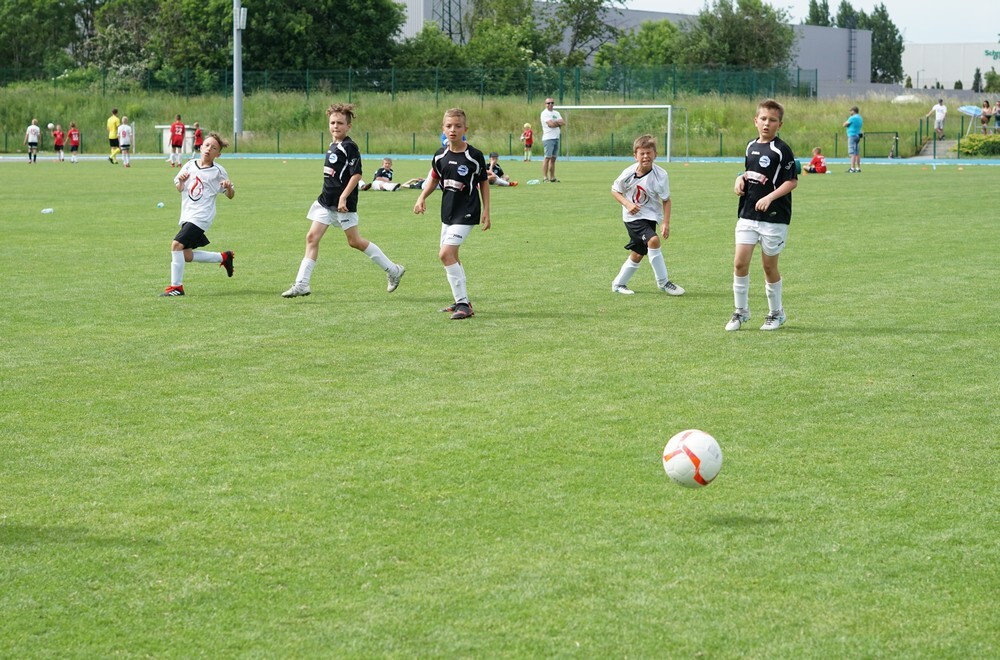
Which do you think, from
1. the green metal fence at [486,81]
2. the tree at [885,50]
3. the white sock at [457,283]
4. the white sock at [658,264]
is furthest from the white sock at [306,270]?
the tree at [885,50]

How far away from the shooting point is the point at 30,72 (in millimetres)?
67188

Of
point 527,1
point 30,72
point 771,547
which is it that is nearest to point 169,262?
point 771,547

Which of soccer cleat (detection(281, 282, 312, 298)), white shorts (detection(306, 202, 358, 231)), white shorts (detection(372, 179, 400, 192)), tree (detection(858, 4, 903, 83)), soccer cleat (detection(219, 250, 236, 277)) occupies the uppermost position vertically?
tree (detection(858, 4, 903, 83))

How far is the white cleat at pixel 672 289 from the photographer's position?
1223cm

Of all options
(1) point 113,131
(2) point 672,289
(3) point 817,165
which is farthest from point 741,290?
(1) point 113,131

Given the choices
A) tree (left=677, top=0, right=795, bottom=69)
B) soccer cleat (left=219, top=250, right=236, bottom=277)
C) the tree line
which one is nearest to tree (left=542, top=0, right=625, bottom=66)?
the tree line

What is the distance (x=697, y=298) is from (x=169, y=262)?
6.45m

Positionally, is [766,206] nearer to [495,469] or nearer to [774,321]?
[774,321]

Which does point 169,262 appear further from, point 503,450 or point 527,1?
point 527,1

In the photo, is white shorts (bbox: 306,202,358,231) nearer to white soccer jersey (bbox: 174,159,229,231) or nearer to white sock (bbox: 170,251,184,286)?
white soccer jersey (bbox: 174,159,229,231)

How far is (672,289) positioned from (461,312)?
243cm

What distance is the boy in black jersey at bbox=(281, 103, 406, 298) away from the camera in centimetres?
1198

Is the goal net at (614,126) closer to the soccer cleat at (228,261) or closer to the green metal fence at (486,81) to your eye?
the green metal fence at (486,81)

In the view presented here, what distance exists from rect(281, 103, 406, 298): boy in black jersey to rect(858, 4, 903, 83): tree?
121968 millimetres
